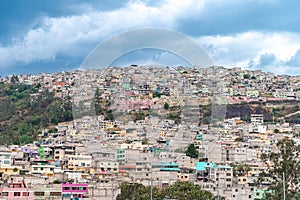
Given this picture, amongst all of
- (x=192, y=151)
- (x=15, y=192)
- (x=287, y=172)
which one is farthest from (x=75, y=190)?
(x=192, y=151)

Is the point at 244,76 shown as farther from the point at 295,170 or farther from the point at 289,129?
the point at 295,170

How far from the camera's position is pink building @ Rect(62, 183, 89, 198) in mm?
21617

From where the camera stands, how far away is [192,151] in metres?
33.8

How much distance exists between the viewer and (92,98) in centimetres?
4097

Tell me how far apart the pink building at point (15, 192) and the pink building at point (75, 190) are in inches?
67.7

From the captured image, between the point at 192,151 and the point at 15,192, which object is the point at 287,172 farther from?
the point at 192,151

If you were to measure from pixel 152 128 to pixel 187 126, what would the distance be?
2.79 m

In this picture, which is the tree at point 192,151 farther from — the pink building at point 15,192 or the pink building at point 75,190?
the pink building at point 15,192

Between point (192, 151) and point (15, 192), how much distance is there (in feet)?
50.8

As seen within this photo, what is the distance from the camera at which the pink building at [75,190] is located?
21617 millimetres

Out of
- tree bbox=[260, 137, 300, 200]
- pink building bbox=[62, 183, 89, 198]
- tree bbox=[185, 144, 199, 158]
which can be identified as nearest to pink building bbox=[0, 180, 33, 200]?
pink building bbox=[62, 183, 89, 198]

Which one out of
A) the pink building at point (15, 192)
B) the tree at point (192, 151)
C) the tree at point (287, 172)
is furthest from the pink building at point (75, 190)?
the tree at point (192, 151)

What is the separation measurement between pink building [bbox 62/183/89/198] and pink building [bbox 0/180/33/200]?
172 cm

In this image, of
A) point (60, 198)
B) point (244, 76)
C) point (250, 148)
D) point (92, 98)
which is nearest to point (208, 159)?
point (250, 148)
